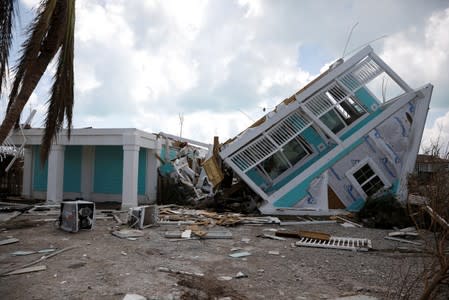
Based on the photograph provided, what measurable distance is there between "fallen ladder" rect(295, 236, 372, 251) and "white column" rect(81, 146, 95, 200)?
41.2 feet

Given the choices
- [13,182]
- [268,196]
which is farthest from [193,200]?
[13,182]

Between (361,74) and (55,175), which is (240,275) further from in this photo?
(55,175)

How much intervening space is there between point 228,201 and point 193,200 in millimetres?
1986

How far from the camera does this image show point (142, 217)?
32.5 ft

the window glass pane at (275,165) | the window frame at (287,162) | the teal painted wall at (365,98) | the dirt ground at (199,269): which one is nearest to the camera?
the dirt ground at (199,269)

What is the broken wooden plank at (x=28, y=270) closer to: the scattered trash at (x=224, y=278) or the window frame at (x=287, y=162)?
the scattered trash at (x=224, y=278)

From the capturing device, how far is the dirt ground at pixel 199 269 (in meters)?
4.74

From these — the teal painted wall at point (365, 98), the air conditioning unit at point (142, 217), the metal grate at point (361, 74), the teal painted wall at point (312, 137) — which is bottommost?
the air conditioning unit at point (142, 217)

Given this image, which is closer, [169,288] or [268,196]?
[169,288]

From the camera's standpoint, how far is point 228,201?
49.7 ft

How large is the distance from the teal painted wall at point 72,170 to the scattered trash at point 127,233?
9.42 m

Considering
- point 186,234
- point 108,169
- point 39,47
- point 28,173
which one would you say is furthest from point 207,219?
point 28,173

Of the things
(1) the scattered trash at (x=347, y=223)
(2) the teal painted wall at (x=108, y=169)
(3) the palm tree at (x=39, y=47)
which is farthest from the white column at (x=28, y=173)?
(1) the scattered trash at (x=347, y=223)

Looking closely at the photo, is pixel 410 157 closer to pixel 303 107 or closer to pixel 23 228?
pixel 303 107
